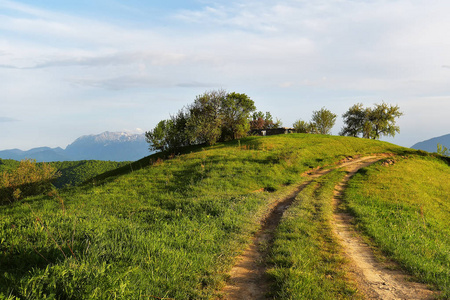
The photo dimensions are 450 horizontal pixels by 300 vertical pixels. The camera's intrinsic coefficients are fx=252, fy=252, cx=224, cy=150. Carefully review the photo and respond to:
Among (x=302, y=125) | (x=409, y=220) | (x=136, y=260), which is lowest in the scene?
(x=409, y=220)

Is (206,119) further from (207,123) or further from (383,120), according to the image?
(383,120)

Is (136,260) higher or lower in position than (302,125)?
lower

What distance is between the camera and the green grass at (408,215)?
805cm

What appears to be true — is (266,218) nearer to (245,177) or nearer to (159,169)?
(245,177)

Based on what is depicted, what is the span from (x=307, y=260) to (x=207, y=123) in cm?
3988

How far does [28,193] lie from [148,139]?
28.9 meters

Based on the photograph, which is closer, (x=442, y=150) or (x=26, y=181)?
(x=442, y=150)

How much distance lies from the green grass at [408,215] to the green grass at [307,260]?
6.36ft

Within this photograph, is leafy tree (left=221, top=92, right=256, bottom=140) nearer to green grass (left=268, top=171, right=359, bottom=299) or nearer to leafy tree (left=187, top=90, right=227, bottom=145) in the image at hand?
leafy tree (left=187, top=90, right=227, bottom=145)

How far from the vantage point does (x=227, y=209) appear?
12.9 m

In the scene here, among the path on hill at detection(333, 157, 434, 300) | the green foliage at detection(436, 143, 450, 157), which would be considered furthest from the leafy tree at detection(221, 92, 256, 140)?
the path on hill at detection(333, 157, 434, 300)

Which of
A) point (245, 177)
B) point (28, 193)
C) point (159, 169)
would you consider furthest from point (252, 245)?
point (28, 193)

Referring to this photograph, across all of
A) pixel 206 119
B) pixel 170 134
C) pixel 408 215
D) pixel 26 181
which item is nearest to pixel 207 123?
pixel 206 119

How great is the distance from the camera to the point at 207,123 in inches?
1821
